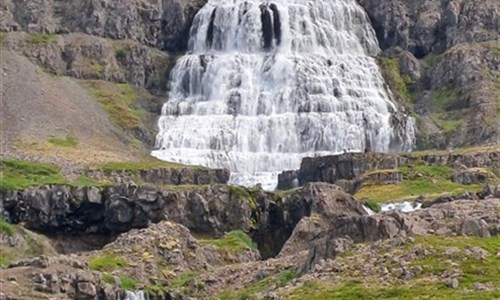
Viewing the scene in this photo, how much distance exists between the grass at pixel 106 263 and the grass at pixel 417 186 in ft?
203

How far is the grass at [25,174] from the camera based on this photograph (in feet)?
471

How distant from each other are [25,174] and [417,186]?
57303 millimetres

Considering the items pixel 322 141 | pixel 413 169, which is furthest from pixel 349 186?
pixel 322 141

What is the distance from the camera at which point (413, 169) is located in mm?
170000

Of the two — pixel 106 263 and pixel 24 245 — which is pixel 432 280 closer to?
pixel 106 263

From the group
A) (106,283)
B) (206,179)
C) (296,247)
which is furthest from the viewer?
(206,179)

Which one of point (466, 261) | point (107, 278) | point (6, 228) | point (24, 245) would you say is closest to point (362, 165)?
point (24, 245)

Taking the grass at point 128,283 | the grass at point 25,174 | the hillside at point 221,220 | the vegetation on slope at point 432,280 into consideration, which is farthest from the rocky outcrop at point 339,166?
the vegetation on slope at point 432,280

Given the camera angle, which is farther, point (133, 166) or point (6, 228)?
point (133, 166)

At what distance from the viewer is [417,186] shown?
16088 cm

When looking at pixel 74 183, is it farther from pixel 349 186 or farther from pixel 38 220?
pixel 349 186

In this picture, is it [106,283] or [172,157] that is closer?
[106,283]

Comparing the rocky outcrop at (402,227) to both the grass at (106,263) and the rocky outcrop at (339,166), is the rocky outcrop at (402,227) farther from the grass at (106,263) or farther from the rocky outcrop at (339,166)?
the rocky outcrop at (339,166)

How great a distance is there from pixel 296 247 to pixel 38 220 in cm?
4743
